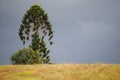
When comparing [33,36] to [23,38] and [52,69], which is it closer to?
[23,38]

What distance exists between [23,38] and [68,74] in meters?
44.4

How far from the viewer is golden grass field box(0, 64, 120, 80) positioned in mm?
34219

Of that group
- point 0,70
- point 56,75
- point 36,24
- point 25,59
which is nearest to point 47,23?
point 36,24

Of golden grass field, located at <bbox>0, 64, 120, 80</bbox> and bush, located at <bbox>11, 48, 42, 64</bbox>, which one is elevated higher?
bush, located at <bbox>11, 48, 42, 64</bbox>

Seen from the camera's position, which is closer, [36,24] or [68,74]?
[68,74]

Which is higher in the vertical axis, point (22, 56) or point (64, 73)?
point (22, 56)

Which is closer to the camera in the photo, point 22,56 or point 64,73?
point 64,73

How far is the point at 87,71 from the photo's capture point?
36.7 metres

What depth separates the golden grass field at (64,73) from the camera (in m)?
34.2

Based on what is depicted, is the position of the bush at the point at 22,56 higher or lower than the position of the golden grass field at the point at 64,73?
higher

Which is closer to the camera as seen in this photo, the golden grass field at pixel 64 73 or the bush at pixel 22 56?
the golden grass field at pixel 64 73

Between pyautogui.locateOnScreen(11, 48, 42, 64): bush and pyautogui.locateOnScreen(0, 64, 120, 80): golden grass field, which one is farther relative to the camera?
pyautogui.locateOnScreen(11, 48, 42, 64): bush

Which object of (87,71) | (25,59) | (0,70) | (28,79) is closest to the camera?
(28,79)

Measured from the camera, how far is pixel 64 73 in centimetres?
3603
